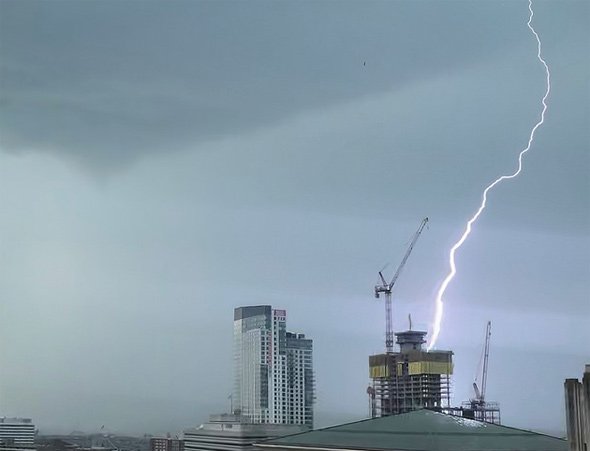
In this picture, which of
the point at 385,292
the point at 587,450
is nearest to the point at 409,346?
the point at 385,292

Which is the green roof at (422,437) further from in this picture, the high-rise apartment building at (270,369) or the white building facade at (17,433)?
the high-rise apartment building at (270,369)

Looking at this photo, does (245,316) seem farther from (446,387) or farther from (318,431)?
(318,431)

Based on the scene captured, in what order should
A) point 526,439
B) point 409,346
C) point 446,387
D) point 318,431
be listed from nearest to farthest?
point 526,439, point 318,431, point 446,387, point 409,346

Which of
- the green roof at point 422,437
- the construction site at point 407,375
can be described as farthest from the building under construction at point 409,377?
the green roof at point 422,437

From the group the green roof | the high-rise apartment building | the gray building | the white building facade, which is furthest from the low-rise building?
the gray building

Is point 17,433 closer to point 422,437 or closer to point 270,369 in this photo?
point 270,369

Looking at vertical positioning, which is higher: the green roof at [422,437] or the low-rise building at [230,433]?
the green roof at [422,437]
